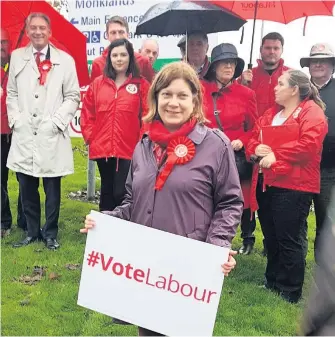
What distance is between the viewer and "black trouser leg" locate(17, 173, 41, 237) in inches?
250

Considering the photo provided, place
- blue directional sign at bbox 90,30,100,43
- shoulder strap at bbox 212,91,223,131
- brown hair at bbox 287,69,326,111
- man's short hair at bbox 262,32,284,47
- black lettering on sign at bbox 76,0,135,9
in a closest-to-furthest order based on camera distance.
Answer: brown hair at bbox 287,69,326,111
shoulder strap at bbox 212,91,223,131
man's short hair at bbox 262,32,284,47
black lettering on sign at bbox 76,0,135,9
blue directional sign at bbox 90,30,100,43

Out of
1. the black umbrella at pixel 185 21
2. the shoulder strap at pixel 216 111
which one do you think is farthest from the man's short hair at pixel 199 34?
the shoulder strap at pixel 216 111

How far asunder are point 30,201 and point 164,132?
371 centimetres

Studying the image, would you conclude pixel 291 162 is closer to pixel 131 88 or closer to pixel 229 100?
pixel 229 100

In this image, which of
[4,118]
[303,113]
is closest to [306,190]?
[303,113]

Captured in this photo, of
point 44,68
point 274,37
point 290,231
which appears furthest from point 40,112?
point 290,231

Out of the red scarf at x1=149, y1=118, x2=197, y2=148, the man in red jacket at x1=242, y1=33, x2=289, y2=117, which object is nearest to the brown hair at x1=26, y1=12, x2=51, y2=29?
the man in red jacket at x1=242, y1=33, x2=289, y2=117

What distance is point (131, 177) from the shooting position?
332cm

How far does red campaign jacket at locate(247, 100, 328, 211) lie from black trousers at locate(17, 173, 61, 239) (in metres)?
2.57

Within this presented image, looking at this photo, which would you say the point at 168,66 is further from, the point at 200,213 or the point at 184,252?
the point at 184,252

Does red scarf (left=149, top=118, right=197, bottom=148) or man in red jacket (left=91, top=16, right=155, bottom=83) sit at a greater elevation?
man in red jacket (left=91, top=16, right=155, bottom=83)

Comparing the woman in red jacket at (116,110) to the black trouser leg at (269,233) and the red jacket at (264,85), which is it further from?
the black trouser leg at (269,233)

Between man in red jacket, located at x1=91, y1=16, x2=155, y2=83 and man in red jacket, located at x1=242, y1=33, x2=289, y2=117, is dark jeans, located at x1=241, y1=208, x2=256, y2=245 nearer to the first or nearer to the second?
man in red jacket, located at x1=242, y1=33, x2=289, y2=117

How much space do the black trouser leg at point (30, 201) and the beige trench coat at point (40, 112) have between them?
22cm
